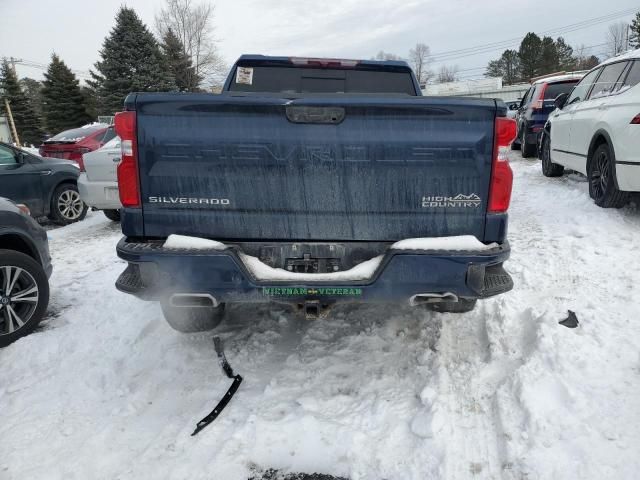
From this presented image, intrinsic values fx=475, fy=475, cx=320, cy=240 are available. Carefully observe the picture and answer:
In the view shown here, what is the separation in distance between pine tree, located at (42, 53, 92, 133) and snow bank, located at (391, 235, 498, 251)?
4838 centimetres

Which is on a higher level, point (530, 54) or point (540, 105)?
point (530, 54)

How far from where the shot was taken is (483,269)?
2725 mm

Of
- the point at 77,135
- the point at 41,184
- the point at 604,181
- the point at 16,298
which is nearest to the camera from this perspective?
the point at 16,298

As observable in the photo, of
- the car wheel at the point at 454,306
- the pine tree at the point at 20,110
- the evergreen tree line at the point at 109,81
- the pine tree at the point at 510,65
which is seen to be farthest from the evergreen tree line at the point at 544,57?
the car wheel at the point at 454,306

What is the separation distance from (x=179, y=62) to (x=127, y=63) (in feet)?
25.2

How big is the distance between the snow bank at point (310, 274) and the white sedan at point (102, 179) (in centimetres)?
528

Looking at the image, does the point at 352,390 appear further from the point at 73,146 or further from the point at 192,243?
the point at 73,146

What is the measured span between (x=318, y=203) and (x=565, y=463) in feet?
5.97

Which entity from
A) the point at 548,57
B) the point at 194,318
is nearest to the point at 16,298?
the point at 194,318

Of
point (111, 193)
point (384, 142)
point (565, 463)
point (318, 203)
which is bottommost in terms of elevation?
point (565, 463)

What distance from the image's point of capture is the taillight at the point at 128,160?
2635 millimetres

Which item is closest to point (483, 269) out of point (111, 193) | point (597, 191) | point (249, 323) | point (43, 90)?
point (249, 323)

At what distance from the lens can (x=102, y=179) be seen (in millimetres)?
7344

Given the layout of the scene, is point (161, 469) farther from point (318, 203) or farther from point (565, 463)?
point (565, 463)
